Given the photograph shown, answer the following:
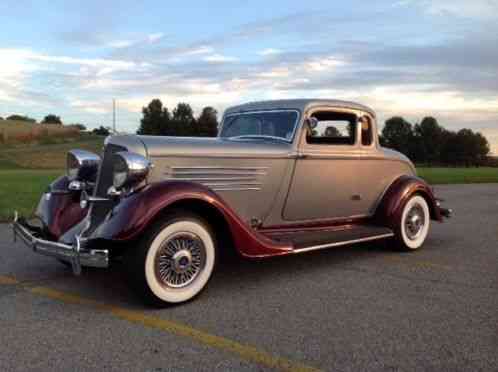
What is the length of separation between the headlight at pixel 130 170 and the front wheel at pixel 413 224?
3.38 meters

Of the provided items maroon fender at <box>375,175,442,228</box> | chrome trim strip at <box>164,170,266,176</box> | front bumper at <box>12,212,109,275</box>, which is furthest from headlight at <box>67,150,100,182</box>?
maroon fender at <box>375,175,442,228</box>

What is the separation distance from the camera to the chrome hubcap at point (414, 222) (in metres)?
6.34

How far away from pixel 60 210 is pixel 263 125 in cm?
233

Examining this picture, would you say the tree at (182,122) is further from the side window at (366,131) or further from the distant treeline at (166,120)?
the side window at (366,131)

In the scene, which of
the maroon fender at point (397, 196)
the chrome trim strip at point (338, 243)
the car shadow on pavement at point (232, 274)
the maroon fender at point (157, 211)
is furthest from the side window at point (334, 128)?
the maroon fender at point (157, 211)

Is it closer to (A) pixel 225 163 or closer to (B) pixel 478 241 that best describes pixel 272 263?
(A) pixel 225 163

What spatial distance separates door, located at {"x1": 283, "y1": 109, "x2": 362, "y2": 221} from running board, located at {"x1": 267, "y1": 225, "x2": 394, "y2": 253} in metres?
0.21

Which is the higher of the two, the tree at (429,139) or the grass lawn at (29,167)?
the tree at (429,139)

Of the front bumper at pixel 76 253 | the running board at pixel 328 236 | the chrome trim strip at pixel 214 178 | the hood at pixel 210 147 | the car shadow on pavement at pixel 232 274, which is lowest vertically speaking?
the car shadow on pavement at pixel 232 274

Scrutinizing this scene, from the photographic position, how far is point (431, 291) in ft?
14.8

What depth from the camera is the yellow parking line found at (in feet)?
9.84

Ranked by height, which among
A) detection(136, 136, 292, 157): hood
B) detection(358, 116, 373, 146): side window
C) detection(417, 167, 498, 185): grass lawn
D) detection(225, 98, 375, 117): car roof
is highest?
detection(225, 98, 375, 117): car roof

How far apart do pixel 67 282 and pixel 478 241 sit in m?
5.41

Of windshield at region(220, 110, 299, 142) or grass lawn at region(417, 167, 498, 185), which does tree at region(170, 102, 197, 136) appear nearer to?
grass lawn at region(417, 167, 498, 185)
